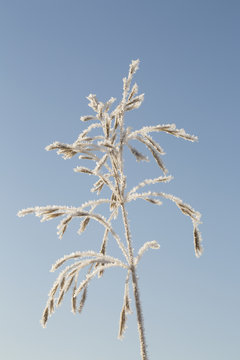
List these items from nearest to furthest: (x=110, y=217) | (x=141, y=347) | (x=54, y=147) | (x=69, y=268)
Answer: (x=141, y=347)
(x=69, y=268)
(x=54, y=147)
(x=110, y=217)

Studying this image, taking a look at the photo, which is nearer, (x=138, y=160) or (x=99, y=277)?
(x=138, y=160)

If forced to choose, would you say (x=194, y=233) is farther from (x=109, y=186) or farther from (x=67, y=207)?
(x=67, y=207)

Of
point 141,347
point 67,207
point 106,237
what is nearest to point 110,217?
point 106,237

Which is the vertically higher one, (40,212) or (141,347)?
(40,212)

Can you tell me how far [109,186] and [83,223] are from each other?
1.01m

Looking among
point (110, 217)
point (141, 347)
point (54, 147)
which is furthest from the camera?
point (110, 217)

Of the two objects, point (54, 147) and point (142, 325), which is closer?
point (142, 325)

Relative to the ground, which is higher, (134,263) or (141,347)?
(134,263)

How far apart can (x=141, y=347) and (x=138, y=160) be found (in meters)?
3.43

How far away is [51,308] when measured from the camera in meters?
7.57

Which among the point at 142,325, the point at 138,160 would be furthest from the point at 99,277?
the point at 138,160

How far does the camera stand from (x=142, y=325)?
24.5ft

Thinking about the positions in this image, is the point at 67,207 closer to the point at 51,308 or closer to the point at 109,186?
the point at 109,186

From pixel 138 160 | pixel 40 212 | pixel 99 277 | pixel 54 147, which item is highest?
pixel 54 147
